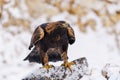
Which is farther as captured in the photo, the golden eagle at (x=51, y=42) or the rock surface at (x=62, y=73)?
the rock surface at (x=62, y=73)

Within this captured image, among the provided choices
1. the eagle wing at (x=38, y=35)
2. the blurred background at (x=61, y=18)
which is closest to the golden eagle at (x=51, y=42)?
the eagle wing at (x=38, y=35)

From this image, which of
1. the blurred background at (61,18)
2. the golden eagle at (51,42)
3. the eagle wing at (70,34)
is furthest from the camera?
the blurred background at (61,18)

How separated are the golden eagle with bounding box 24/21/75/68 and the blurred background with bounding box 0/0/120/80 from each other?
7.36 meters

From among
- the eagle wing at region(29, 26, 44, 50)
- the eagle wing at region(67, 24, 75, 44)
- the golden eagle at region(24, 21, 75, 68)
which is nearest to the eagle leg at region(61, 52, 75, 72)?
the golden eagle at region(24, 21, 75, 68)

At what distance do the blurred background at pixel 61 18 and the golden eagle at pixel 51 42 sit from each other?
7.36m

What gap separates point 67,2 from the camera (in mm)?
20031

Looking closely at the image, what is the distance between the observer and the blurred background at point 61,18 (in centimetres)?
1734

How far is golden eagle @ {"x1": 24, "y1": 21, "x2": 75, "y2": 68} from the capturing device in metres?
8.88

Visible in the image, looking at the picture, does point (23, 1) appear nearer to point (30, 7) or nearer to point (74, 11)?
point (30, 7)

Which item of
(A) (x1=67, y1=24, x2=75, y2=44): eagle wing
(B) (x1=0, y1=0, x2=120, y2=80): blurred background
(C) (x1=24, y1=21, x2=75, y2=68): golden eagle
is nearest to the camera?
(C) (x1=24, y1=21, x2=75, y2=68): golden eagle

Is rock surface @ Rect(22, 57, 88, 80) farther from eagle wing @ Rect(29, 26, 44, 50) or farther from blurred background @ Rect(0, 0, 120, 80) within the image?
blurred background @ Rect(0, 0, 120, 80)

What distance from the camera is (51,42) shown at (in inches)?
351

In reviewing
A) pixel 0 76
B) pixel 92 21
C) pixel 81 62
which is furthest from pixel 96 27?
pixel 81 62

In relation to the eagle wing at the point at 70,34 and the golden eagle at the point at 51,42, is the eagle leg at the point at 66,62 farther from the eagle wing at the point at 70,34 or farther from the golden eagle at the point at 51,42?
the eagle wing at the point at 70,34
